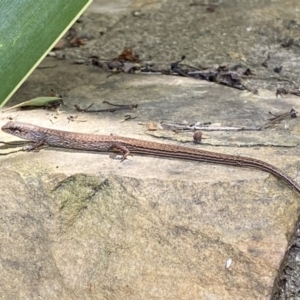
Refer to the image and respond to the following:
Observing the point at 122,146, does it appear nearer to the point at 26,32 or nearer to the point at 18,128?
the point at 18,128

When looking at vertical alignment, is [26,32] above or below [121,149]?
above

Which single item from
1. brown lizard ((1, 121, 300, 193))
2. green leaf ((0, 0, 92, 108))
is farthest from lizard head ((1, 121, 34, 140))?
green leaf ((0, 0, 92, 108))

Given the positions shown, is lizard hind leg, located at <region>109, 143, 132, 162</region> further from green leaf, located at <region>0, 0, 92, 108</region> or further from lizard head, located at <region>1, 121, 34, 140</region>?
green leaf, located at <region>0, 0, 92, 108</region>

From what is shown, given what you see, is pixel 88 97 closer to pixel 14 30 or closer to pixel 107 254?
pixel 107 254

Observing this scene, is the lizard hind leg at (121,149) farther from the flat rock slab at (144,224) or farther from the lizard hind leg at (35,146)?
the lizard hind leg at (35,146)

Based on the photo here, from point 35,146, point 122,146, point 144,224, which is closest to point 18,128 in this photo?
point 35,146

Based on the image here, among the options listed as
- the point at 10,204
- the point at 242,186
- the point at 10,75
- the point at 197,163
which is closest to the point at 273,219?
the point at 242,186

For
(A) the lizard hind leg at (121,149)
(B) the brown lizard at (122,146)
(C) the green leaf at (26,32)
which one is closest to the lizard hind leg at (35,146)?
(B) the brown lizard at (122,146)
